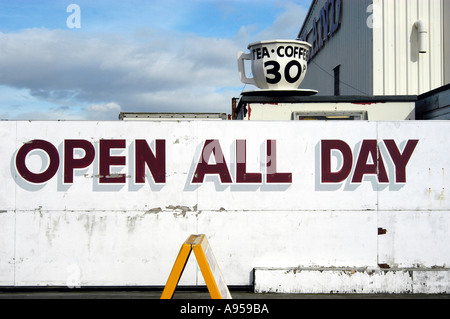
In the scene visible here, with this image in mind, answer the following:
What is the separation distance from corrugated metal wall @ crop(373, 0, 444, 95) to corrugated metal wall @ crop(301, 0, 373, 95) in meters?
0.39

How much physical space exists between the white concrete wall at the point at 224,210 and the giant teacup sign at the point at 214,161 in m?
0.06

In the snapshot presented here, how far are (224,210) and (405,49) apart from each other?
32.9 ft

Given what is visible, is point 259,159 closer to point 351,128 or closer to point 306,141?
point 306,141

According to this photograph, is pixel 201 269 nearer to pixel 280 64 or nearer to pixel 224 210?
pixel 224 210

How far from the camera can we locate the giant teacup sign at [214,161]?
714cm

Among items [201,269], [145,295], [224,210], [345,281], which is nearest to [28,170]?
[145,295]

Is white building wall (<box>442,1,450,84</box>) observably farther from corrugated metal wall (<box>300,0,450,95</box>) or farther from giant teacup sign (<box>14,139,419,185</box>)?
giant teacup sign (<box>14,139,419,185</box>)

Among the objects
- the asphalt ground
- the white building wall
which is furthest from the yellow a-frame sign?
the white building wall

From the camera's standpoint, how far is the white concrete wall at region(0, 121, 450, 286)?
7113 mm

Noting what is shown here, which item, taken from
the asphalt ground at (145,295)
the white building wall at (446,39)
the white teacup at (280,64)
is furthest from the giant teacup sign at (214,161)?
the white building wall at (446,39)

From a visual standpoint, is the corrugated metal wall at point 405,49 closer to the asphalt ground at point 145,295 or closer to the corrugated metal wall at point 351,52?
the corrugated metal wall at point 351,52

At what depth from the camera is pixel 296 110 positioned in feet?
32.2

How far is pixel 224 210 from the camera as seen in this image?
716cm

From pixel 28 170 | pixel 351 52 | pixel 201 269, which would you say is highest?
pixel 351 52
